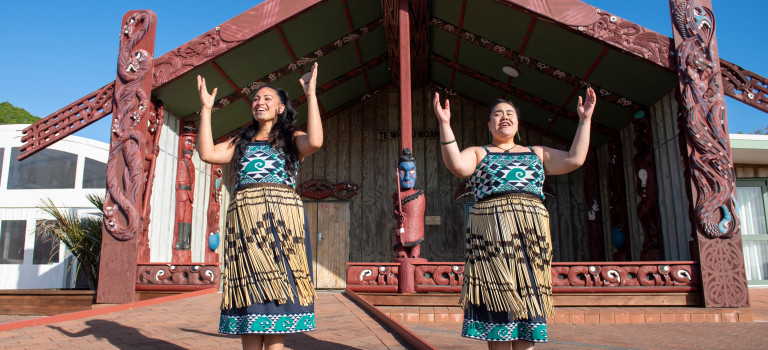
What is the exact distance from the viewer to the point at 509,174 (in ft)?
8.55

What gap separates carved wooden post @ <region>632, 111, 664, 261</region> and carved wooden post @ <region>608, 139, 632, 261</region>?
0.77 metres

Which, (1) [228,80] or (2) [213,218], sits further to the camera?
(2) [213,218]

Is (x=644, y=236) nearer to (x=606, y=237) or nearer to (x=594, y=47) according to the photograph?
(x=606, y=237)

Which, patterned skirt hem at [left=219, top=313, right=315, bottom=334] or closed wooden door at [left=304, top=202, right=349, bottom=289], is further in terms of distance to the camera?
closed wooden door at [left=304, top=202, right=349, bottom=289]

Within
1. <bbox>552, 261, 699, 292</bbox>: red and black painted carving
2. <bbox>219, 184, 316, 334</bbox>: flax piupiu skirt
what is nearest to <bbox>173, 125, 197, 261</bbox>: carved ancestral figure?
<bbox>552, 261, 699, 292</bbox>: red and black painted carving

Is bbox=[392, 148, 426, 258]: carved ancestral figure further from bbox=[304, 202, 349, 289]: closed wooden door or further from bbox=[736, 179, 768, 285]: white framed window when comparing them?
bbox=[736, 179, 768, 285]: white framed window

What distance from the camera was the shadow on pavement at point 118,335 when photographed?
319 centimetres

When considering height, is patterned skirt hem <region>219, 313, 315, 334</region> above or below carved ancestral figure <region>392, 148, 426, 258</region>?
below

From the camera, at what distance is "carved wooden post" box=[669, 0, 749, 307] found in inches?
220

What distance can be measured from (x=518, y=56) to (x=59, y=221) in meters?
7.11

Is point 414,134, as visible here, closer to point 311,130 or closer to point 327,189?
point 327,189

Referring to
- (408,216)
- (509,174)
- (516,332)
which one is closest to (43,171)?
(408,216)

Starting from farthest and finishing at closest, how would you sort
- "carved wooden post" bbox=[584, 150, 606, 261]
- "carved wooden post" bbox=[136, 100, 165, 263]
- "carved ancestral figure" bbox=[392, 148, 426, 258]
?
"carved wooden post" bbox=[584, 150, 606, 261] < "carved wooden post" bbox=[136, 100, 165, 263] < "carved ancestral figure" bbox=[392, 148, 426, 258]

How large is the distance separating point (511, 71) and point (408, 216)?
148 inches
